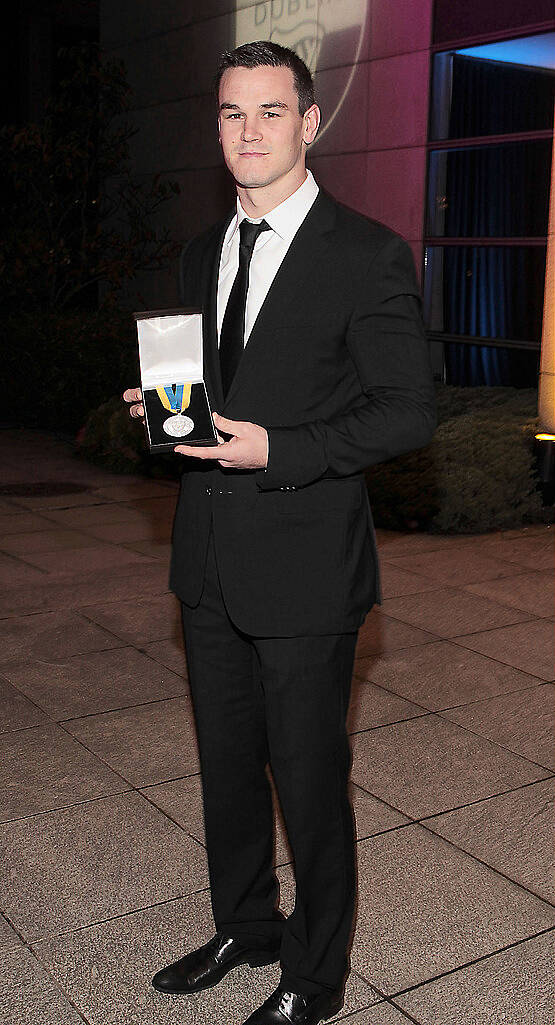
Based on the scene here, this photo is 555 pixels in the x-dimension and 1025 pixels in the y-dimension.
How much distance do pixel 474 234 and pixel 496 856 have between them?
28.2 ft

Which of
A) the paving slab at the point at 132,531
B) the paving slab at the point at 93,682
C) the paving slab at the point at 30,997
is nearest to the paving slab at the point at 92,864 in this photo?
the paving slab at the point at 30,997

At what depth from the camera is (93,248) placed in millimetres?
16000

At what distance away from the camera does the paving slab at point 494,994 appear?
127 inches

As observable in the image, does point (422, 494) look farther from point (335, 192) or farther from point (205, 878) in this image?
point (205, 878)

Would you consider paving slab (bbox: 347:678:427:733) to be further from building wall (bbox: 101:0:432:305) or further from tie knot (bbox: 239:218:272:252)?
building wall (bbox: 101:0:432:305)

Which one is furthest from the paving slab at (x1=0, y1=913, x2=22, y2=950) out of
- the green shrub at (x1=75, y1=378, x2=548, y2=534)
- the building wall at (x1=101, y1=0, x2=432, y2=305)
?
the building wall at (x1=101, y1=0, x2=432, y2=305)

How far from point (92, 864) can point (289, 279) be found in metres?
2.21

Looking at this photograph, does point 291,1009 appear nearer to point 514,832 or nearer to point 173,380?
point 514,832

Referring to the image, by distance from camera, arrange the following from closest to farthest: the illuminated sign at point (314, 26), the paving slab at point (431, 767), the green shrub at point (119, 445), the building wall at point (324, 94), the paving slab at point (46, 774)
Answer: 1. the paving slab at point (46, 774)
2. the paving slab at point (431, 767)
3. the green shrub at point (119, 445)
4. the building wall at point (324, 94)
5. the illuminated sign at point (314, 26)

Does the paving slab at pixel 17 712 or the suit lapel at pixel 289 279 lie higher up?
the suit lapel at pixel 289 279

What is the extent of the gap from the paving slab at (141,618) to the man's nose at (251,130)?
4001mm

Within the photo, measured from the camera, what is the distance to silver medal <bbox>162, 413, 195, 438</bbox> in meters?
2.66

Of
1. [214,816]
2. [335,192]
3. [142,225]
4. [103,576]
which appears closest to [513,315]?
[335,192]

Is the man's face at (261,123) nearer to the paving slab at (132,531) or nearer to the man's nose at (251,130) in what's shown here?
the man's nose at (251,130)
